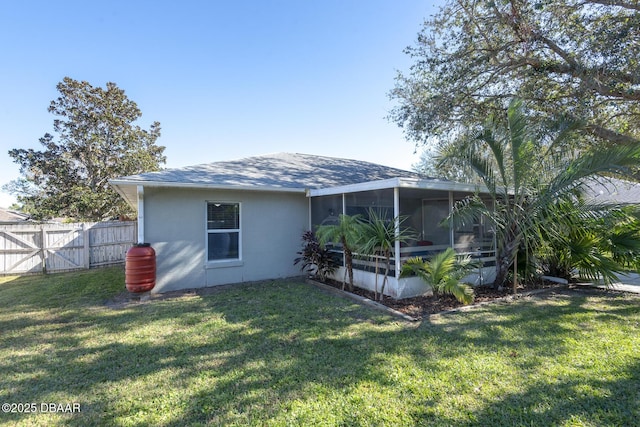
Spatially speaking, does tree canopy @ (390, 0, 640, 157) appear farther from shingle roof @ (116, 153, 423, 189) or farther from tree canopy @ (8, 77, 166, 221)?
A: tree canopy @ (8, 77, 166, 221)

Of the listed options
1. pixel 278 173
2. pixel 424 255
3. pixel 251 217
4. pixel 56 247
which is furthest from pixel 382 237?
pixel 56 247

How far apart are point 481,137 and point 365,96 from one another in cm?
635

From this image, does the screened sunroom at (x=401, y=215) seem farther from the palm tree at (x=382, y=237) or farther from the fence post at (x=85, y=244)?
the fence post at (x=85, y=244)

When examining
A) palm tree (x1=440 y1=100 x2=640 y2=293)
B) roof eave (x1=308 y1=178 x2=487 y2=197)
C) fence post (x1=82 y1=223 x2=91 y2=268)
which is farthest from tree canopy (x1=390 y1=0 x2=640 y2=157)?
fence post (x1=82 y1=223 x2=91 y2=268)

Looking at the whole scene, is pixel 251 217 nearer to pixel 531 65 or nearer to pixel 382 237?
pixel 382 237

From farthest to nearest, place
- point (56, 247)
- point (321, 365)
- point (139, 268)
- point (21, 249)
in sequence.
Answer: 1. point (56, 247)
2. point (21, 249)
3. point (139, 268)
4. point (321, 365)

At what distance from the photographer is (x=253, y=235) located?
26.5 feet

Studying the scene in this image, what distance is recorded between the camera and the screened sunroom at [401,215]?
249 inches

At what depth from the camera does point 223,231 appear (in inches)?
305

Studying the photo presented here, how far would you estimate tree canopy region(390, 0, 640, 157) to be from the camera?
6504 mm

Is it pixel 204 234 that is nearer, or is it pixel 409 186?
pixel 409 186

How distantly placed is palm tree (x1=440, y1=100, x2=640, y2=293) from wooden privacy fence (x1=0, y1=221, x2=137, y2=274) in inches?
420

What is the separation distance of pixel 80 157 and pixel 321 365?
65.3ft

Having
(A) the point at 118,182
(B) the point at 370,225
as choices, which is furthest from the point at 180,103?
(B) the point at 370,225
